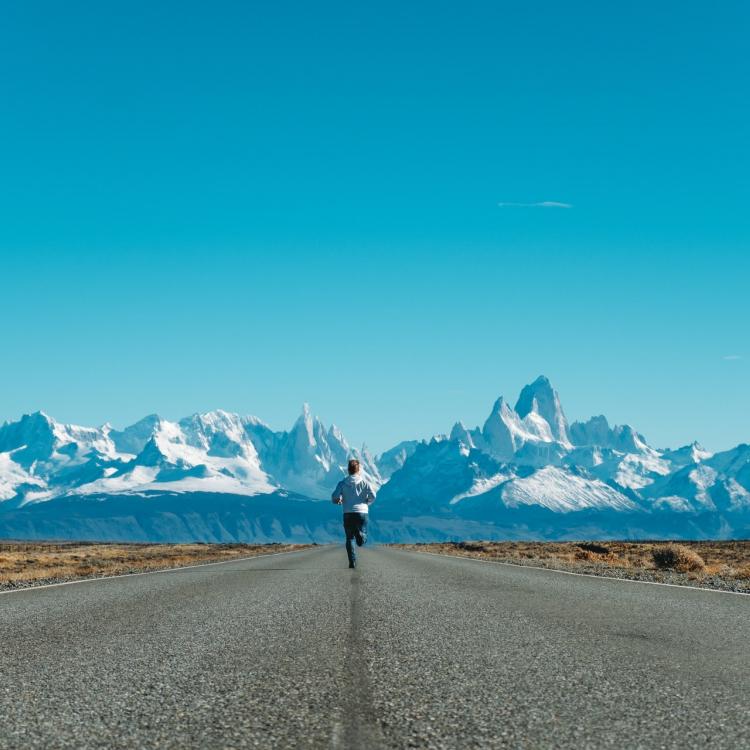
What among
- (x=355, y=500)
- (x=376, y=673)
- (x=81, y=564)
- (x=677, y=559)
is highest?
(x=355, y=500)

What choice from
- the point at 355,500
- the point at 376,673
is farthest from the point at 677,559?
the point at 376,673

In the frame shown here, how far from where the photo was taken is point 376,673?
303 inches

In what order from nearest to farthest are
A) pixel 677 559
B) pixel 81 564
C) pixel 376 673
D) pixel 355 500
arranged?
pixel 376 673 < pixel 355 500 < pixel 677 559 < pixel 81 564

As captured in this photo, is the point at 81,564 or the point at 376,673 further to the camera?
the point at 81,564

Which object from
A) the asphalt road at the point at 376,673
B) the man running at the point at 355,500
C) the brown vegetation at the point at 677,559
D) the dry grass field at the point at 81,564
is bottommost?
the brown vegetation at the point at 677,559

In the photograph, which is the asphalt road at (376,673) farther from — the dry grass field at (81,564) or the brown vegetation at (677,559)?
the brown vegetation at (677,559)

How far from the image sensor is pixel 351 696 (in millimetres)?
6676

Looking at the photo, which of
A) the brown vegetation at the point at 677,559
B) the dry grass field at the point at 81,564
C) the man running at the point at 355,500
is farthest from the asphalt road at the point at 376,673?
the brown vegetation at the point at 677,559

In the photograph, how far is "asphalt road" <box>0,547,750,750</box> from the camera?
5691 mm

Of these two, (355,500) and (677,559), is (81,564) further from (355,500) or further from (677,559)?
(677,559)

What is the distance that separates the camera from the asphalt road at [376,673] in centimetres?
569

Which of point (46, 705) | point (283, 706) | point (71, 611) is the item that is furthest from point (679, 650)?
point (71, 611)

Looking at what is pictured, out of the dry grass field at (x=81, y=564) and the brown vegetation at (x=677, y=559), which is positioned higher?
the dry grass field at (x=81, y=564)

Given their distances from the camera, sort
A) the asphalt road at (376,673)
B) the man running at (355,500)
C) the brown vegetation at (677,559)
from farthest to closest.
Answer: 1. the brown vegetation at (677,559)
2. the man running at (355,500)
3. the asphalt road at (376,673)
